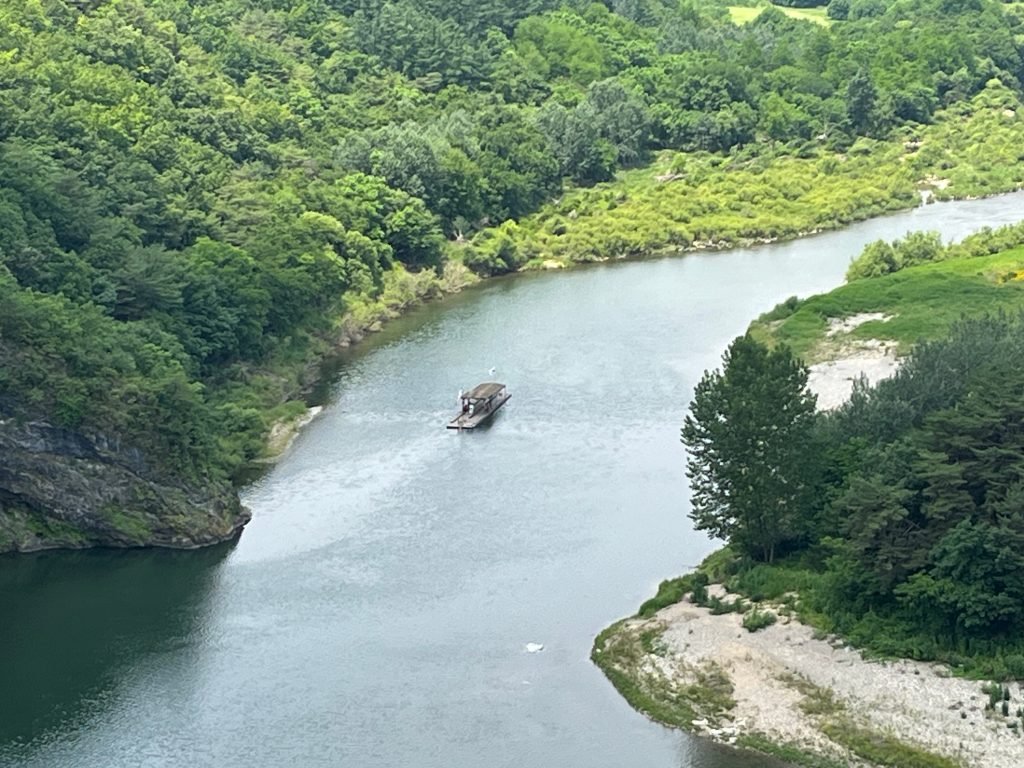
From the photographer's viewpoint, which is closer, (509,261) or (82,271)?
(82,271)

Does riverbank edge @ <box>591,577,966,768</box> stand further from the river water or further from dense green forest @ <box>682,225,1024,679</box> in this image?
dense green forest @ <box>682,225,1024,679</box>

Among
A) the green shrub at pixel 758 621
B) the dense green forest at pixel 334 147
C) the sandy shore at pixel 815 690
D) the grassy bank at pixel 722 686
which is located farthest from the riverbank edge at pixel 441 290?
the green shrub at pixel 758 621

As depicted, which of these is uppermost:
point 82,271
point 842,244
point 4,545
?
point 82,271

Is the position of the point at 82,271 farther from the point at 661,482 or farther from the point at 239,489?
the point at 661,482

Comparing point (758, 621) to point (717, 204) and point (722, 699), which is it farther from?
point (717, 204)

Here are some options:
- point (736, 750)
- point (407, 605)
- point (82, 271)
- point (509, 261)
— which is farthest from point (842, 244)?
point (736, 750)

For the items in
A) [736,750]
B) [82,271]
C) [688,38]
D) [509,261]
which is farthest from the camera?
[688,38]

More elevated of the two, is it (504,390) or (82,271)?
(82,271)

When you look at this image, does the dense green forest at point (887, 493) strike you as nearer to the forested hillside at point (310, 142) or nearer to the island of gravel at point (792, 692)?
the island of gravel at point (792, 692)

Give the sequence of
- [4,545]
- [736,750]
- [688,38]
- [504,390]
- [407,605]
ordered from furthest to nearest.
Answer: [688,38], [504,390], [4,545], [407,605], [736,750]
